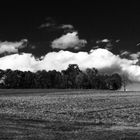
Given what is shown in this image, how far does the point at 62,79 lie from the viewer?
18888 cm

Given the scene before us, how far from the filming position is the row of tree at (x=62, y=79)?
182 metres

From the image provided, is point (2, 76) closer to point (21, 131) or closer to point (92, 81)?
point (92, 81)

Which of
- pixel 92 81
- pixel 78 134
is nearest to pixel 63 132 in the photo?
pixel 78 134

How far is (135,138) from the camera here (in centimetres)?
1766

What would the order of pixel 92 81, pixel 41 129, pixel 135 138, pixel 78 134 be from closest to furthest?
pixel 135 138 < pixel 78 134 < pixel 41 129 < pixel 92 81

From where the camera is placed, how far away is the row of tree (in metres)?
182

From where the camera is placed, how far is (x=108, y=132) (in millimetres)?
20109

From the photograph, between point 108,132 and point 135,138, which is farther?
point 108,132

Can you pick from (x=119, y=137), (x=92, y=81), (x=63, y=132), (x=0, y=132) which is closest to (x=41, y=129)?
(x=63, y=132)

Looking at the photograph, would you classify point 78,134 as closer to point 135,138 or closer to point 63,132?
point 63,132

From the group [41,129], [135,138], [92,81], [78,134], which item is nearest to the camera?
[135,138]

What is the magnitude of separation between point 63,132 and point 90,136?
6.55 feet

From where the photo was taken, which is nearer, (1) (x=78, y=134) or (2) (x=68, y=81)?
(1) (x=78, y=134)

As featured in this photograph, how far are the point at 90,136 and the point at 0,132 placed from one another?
467cm
